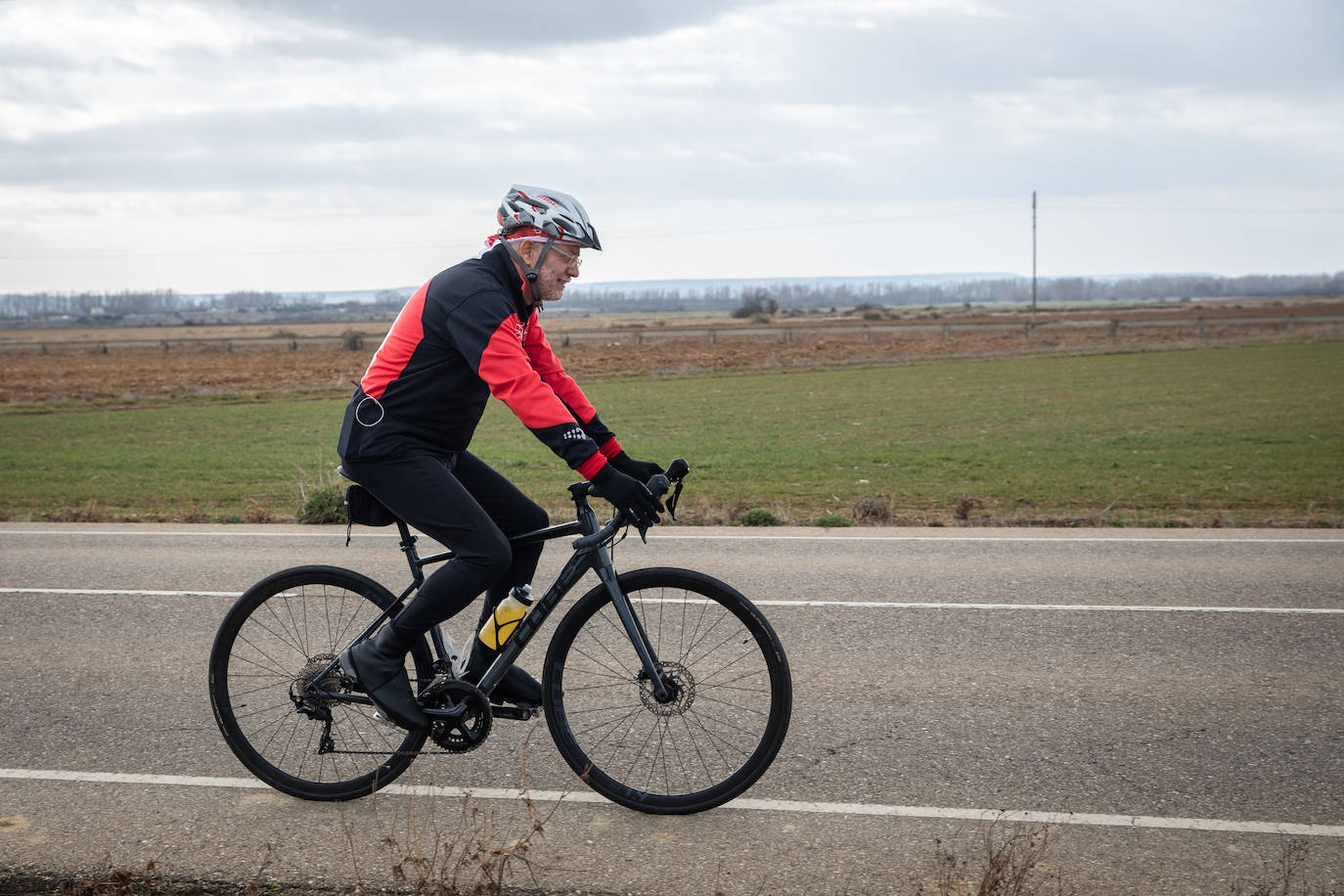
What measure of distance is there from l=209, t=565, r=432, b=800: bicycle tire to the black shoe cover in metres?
0.15

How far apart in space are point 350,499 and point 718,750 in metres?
1.68

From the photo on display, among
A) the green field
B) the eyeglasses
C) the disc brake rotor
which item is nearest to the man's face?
the eyeglasses

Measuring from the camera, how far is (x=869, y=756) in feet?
15.8

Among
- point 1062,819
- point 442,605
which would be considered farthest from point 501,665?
point 1062,819

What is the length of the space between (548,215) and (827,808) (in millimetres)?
2420

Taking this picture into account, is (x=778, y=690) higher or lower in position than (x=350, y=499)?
lower

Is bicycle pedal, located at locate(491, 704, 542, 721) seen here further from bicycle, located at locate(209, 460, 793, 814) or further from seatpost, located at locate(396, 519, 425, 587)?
seatpost, located at locate(396, 519, 425, 587)

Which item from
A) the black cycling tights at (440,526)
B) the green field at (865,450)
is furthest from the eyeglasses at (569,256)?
the green field at (865,450)

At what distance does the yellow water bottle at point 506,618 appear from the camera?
4.23 m

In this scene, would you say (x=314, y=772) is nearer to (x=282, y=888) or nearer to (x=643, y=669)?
(x=282, y=888)

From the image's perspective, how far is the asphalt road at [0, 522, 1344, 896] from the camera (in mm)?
3918

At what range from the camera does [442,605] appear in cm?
411

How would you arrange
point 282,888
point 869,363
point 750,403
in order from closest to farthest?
point 282,888
point 750,403
point 869,363

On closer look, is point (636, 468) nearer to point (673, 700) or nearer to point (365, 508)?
point (673, 700)
